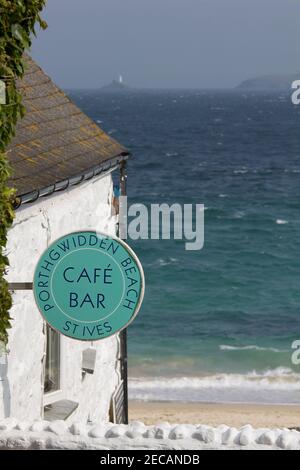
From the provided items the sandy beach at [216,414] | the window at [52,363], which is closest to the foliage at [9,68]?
the window at [52,363]

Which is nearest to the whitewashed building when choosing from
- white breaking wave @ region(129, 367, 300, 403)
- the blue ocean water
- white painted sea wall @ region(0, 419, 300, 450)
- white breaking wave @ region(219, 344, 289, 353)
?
white painted sea wall @ region(0, 419, 300, 450)

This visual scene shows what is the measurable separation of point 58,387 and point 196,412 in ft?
44.1

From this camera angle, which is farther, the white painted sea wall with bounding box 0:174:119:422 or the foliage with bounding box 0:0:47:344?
the white painted sea wall with bounding box 0:174:119:422

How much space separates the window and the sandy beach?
38.1 feet

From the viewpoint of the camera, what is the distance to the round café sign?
852 cm

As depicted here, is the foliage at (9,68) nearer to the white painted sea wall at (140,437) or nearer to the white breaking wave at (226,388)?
the white painted sea wall at (140,437)

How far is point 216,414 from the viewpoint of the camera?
24594 millimetres

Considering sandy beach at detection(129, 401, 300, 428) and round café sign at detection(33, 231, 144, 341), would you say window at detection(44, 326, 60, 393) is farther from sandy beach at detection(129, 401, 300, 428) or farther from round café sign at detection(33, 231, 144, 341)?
sandy beach at detection(129, 401, 300, 428)

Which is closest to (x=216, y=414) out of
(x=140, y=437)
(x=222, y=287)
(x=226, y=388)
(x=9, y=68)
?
(x=226, y=388)

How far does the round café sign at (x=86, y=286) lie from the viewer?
8.52m

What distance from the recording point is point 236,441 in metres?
7.65

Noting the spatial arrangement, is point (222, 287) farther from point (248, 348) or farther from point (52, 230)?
point (52, 230)

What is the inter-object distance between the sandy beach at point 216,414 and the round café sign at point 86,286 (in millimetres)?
14657

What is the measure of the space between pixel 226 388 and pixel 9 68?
2138 cm
